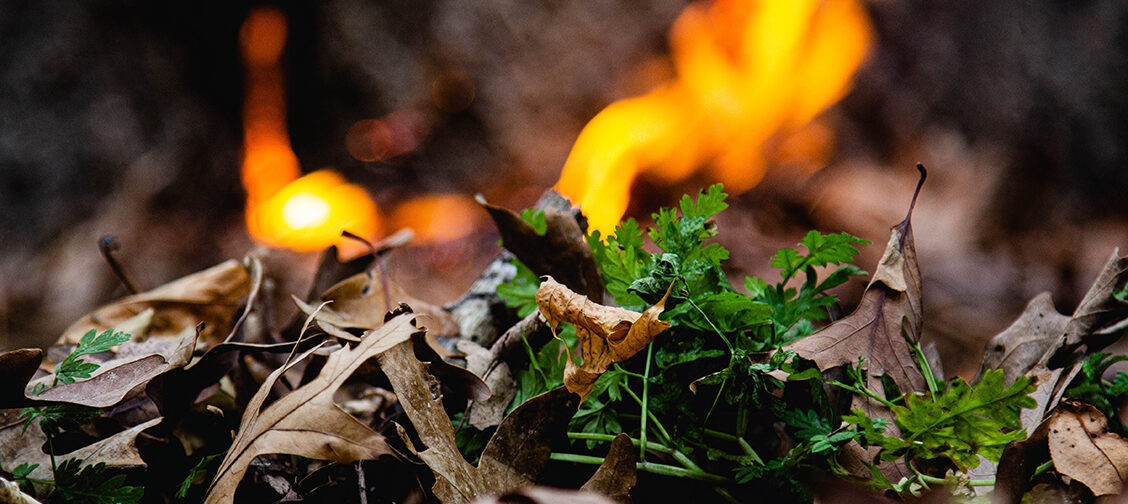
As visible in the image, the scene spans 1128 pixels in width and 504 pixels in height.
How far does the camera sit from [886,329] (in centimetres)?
80

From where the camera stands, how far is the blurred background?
2.61 m

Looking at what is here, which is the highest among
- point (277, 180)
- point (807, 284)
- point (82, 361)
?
point (277, 180)

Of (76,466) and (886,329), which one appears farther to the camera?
(886,329)

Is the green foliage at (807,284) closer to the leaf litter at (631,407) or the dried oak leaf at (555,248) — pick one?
the leaf litter at (631,407)

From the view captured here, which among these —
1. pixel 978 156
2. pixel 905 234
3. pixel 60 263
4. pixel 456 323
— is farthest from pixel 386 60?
pixel 905 234

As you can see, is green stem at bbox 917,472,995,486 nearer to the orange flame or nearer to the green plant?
the green plant

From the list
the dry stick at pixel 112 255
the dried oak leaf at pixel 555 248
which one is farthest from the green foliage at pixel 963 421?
the dry stick at pixel 112 255

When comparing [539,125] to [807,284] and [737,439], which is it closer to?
[807,284]

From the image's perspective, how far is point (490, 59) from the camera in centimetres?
289

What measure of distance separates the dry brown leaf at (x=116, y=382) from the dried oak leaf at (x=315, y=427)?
12 centimetres

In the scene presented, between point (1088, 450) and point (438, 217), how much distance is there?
2527 mm

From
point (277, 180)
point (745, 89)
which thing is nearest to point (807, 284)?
point (745, 89)

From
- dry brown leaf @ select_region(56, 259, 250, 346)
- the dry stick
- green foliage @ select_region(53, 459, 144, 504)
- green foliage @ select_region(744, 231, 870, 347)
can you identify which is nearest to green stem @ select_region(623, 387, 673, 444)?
green foliage @ select_region(744, 231, 870, 347)

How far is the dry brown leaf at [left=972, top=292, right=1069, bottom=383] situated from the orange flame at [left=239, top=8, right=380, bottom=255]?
2.35 metres
